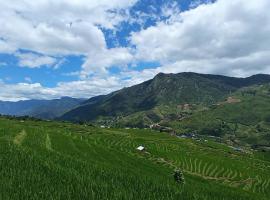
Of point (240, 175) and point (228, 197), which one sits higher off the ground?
point (228, 197)

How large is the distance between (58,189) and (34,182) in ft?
3.63

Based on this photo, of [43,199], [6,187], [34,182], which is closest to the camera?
[43,199]

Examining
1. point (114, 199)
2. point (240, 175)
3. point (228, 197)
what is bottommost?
point (240, 175)

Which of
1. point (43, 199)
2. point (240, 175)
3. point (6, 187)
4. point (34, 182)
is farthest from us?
point (240, 175)

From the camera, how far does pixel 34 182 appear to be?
11797mm

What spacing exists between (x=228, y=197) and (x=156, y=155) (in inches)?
5882

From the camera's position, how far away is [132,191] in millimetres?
11516

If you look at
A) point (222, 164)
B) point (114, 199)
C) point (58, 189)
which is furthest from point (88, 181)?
point (222, 164)

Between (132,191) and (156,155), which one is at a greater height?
(132,191)

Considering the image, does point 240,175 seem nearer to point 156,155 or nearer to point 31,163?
point 156,155

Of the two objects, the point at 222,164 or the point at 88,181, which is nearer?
the point at 88,181

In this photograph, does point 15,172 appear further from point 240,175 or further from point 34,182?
point 240,175

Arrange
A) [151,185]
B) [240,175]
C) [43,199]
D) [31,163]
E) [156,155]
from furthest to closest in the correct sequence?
[156,155] → [240,175] → [31,163] → [151,185] → [43,199]

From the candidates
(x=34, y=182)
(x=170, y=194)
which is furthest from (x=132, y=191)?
(x=34, y=182)
